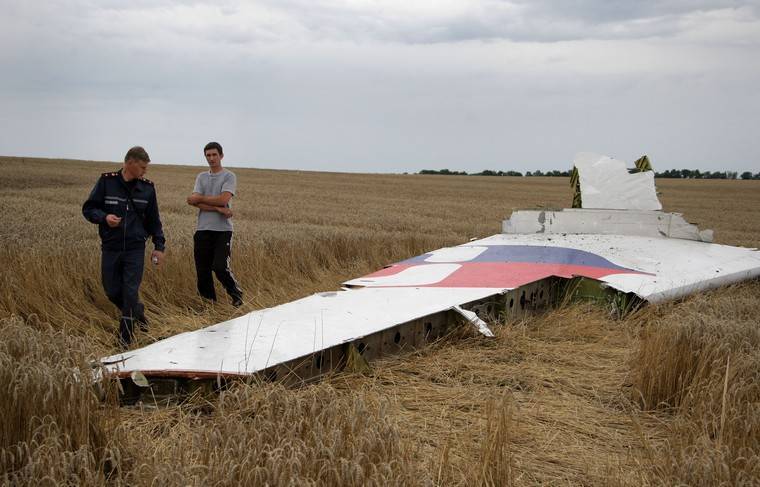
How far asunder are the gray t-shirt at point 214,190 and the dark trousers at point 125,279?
133cm

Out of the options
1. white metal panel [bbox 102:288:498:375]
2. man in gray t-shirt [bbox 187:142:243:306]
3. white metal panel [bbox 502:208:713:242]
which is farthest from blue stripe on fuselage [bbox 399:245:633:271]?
man in gray t-shirt [bbox 187:142:243:306]

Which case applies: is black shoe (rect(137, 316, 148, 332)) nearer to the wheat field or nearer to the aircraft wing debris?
the wheat field

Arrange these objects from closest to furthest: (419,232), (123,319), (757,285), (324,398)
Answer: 1. (324,398)
2. (123,319)
3. (757,285)
4. (419,232)

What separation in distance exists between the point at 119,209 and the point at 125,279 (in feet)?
1.72

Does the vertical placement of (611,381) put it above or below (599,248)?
below

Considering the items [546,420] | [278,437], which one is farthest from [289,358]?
[546,420]

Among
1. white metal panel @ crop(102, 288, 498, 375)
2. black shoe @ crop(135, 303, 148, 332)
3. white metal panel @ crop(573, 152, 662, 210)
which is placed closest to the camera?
white metal panel @ crop(102, 288, 498, 375)

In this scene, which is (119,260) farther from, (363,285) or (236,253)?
(236,253)

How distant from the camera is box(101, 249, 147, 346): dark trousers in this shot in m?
5.32

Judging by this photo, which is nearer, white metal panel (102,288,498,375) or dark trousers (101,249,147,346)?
white metal panel (102,288,498,375)

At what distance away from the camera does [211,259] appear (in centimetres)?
679

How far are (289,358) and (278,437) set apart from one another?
3.69 feet

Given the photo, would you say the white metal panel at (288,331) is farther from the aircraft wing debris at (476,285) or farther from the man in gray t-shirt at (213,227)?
Result: the man in gray t-shirt at (213,227)

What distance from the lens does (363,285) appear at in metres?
6.12
